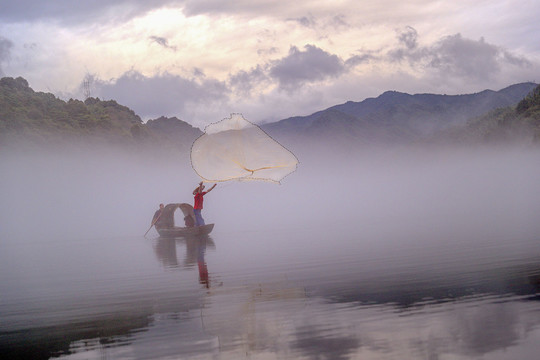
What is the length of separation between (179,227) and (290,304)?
66.7 ft

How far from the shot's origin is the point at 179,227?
3175cm

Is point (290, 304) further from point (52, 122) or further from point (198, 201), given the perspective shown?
point (52, 122)

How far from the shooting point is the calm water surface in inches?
354

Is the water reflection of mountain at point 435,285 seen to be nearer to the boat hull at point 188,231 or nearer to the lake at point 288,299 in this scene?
the lake at point 288,299

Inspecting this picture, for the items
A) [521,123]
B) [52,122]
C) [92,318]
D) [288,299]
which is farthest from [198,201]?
[521,123]

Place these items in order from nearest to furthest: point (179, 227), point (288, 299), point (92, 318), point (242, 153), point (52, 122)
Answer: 1. point (92, 318)
2. point (288, 299)
3. point (242, 153)
4. point (179, 227)
5. point (52, 122)

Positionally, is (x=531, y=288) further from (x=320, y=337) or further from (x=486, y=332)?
(x=320, y=337)

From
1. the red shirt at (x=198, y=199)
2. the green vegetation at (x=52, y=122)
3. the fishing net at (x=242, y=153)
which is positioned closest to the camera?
the fishing net at (x=242, y=153)

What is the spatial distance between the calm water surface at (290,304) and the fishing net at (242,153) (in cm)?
306

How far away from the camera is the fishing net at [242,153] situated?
2034 centimetres

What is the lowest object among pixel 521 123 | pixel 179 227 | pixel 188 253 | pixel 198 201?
pixel 188 253

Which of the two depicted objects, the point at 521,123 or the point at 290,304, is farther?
the point at 521,123

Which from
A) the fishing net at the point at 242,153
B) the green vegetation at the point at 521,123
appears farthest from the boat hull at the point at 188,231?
the green vegetation at the point at 521,123

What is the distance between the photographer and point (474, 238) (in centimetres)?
2398
